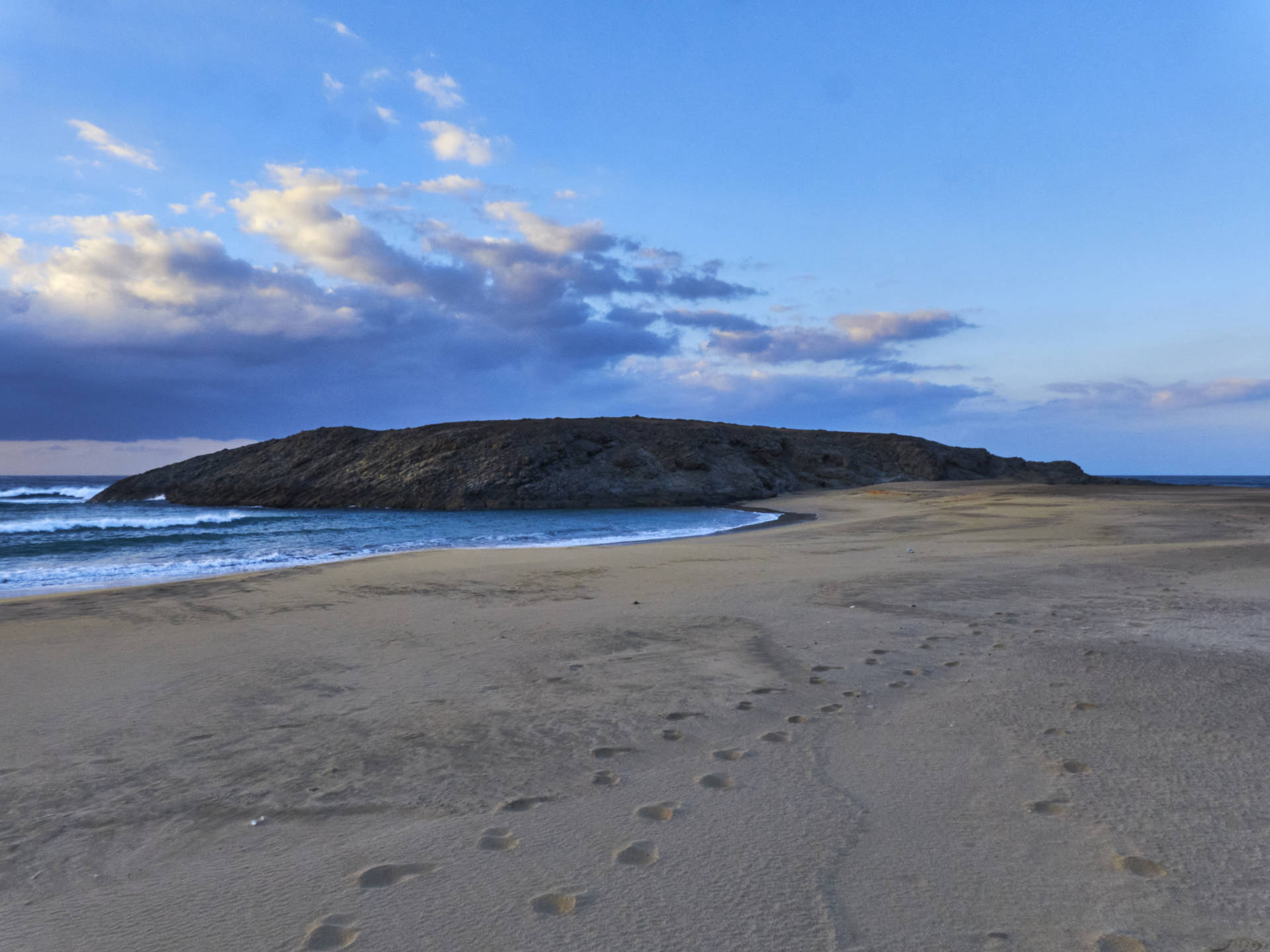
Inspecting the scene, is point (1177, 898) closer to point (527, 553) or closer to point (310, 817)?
point (310, 817)

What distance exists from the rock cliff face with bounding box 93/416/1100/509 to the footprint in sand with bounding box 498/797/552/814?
118 ft

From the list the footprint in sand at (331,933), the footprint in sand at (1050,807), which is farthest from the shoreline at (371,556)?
the footprint in sand at (1050,807)

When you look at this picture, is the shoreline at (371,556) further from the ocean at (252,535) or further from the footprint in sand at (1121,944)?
the footprint in sand at (1121,944)

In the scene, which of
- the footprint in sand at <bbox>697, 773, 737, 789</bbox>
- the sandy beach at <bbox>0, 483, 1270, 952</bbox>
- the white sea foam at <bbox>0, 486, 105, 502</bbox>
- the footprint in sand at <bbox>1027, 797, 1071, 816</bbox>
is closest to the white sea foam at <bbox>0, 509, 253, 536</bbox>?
the sandy beach at <bbox>0, 483, 1270, 952</bbox>

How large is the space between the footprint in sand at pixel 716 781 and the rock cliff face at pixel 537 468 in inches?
1409

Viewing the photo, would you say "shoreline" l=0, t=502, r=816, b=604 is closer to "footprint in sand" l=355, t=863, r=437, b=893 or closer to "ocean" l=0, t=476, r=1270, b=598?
"ocean" l=0, t=476, r=1270, b=598

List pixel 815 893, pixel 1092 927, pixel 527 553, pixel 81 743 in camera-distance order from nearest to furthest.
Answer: pixel 1092 927, pixel 815 893, pixel 81 743, pixel 527 553

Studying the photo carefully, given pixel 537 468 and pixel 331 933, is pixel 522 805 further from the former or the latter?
pixel 537 468

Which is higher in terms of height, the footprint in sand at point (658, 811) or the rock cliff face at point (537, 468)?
the rock cliff face at point (537, 468)

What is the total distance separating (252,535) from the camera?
21406mm

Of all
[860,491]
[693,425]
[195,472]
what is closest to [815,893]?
[860,491]

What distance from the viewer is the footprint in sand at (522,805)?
3.08 metres

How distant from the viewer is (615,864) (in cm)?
259

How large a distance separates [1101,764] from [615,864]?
235cm
